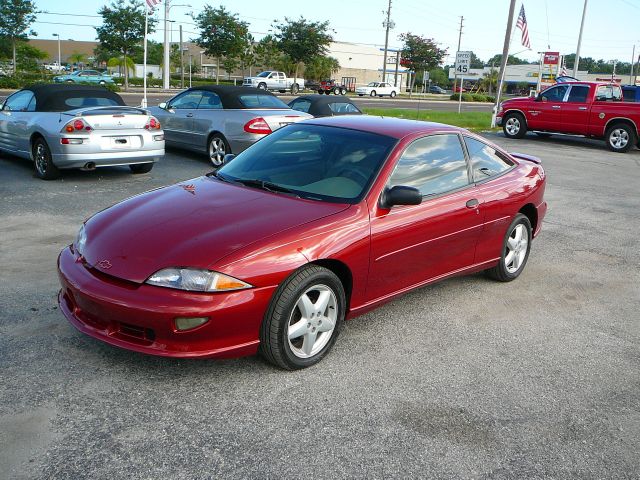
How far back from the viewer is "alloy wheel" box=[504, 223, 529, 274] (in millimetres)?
5734

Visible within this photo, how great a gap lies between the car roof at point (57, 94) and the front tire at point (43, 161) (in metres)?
0.55

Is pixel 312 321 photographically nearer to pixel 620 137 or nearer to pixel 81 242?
pixel 81 242

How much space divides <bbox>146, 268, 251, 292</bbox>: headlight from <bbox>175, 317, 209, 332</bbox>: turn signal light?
16 cm

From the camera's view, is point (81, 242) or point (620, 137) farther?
point (620, 137)

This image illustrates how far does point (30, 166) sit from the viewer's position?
11.0 metres

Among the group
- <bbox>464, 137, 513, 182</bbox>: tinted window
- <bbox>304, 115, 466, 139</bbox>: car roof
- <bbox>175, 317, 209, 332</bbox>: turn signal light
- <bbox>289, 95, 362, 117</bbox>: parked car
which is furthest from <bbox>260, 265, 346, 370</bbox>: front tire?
<bbox>289, 95, 362, 117</bbox>: parked car

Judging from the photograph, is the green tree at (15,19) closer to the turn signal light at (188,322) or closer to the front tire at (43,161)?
the front tire at (43,161)

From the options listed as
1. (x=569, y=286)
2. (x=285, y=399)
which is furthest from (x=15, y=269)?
(x=569, y=286)

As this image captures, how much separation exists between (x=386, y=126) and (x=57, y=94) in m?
6.99

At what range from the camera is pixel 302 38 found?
174 ft

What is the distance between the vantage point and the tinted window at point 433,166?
4.55 metres

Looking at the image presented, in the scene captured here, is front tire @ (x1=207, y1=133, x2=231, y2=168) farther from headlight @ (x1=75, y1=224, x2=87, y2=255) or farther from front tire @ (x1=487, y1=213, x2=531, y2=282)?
headlight @ (x1=75, y1=224, x2=87, y2=255)

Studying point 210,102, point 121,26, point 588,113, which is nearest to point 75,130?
point 210,102

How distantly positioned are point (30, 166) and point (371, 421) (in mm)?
9587
